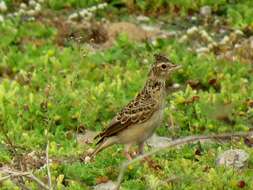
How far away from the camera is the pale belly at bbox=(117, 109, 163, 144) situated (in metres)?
10.0

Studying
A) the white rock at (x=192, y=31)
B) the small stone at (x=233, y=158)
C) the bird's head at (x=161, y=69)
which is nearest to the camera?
the small stone at (x=233, y=158)

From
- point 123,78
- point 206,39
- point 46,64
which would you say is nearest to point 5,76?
point 46,64

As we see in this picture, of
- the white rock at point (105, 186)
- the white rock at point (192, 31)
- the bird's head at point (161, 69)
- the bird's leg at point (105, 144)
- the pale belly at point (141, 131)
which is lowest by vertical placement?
the white rock at point (192, 31)

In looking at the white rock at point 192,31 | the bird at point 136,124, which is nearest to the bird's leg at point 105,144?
the bird at point 136,124

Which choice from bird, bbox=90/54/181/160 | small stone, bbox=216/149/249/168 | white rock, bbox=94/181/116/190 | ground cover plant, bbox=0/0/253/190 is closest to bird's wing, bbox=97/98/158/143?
bird, bbox=90/54/181/160

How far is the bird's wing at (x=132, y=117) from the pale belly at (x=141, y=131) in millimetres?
46

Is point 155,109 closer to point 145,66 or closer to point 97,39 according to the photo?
point 145,66

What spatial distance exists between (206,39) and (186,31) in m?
0.57

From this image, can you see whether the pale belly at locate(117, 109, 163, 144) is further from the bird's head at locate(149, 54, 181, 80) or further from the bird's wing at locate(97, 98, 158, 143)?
the bird's head at locate(149, 54, 181, 80)

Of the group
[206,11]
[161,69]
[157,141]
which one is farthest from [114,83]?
[206,11]

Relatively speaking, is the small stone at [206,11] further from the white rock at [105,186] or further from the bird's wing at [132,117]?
the white rock at [105,186]

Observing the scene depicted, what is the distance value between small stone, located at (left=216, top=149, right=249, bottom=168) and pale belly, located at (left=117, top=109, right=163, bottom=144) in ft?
2.57

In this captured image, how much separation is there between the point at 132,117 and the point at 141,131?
0.60 feet

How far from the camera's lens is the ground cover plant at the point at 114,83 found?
9.66m
